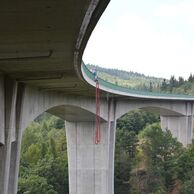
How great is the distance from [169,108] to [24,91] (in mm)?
37399

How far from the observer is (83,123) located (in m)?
41.2

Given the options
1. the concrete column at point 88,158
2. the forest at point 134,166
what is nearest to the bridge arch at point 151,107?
the concrete column at point 88,158

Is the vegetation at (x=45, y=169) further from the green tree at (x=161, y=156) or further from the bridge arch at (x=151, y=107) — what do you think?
the bridge arch at (x=151, y=107)

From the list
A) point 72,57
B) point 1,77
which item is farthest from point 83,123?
point 72,57

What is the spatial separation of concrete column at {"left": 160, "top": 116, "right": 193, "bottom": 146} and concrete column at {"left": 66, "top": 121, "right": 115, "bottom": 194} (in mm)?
23186

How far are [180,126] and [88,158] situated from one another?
85.7 feet

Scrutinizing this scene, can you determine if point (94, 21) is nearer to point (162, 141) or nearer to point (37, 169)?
point (37, 169)

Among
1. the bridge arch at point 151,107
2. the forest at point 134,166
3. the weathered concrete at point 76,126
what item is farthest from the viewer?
the forest at point 134,166

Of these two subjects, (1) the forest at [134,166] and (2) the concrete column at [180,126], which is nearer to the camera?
(1) the forest at [134,166]

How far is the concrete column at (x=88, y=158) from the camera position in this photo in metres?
41.6

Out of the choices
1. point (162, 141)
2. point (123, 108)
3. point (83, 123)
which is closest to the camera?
point (83, 123)

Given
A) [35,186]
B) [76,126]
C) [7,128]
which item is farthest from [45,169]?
[7,128]

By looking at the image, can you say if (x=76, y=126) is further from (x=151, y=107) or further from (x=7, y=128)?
(x=7, y=128)

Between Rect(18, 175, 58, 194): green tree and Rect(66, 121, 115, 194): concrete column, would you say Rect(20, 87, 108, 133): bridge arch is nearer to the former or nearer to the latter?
Rect(66, 121, 115, 194): concrete column
